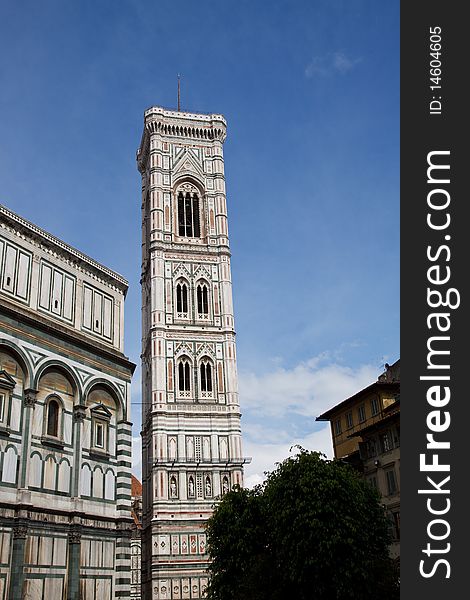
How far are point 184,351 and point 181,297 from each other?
5311 millimetres

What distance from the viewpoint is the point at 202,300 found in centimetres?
6328

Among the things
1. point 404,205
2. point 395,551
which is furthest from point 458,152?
point 395,551

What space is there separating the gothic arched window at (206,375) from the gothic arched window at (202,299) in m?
4.96

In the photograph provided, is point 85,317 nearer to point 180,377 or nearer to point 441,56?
point 441,56

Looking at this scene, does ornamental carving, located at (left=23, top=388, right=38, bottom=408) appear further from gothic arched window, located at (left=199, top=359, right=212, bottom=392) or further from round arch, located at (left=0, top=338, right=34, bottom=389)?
gothic arched window, located at (left=199, top=359, right=212, bottom=392)

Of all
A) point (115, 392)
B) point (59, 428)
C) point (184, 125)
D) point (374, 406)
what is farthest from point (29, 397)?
point (184, 125)

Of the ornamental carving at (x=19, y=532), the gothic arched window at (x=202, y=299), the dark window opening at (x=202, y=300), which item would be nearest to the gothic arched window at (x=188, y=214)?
the gothic arched window at (x=202, y=299)

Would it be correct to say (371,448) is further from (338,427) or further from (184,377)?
(184,377)

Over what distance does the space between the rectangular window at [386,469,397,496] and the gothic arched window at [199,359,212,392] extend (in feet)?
81.8

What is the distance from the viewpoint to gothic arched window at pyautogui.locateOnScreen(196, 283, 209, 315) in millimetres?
62938

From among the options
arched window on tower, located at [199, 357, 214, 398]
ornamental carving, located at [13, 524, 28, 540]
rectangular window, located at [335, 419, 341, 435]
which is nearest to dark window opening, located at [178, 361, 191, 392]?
arched window on tower, located at [199, 357, 214, 398]

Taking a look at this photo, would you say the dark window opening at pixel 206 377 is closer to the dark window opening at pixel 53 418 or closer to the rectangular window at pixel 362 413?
the rectangular window at pixel 362 413

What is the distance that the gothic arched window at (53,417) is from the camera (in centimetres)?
2378

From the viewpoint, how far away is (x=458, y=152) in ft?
39.7
